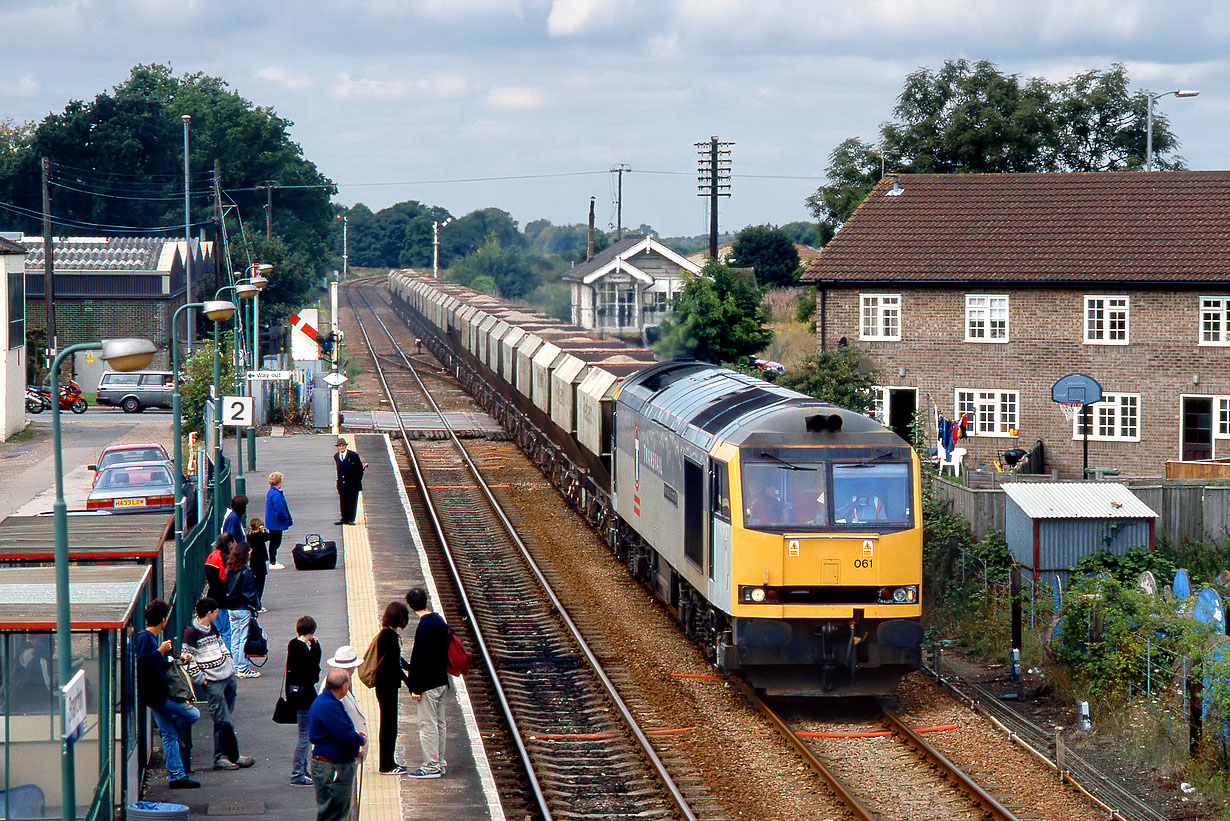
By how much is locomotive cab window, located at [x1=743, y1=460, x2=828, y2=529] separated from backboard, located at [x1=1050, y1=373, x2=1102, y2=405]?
1257 centimetres

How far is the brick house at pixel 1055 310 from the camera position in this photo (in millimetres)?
34188

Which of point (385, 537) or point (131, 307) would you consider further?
point (131, 307)

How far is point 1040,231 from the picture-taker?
36.9 meters

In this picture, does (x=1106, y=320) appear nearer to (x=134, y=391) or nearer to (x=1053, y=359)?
(x=1053, y=359)

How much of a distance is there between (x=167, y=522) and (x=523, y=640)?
18.0ft

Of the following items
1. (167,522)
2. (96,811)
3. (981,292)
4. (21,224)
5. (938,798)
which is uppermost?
(21,224)

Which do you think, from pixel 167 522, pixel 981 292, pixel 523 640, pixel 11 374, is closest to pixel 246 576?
pixel 167 522

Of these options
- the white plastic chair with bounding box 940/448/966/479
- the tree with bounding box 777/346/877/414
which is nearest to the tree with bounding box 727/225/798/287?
the white plastic chair with bounding box 940/448/966/479

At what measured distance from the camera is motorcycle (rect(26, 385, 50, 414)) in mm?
46875

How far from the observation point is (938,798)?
40.9 ft

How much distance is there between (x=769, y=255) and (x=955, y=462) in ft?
167

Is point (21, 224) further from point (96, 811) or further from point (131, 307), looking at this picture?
point (96, 811)

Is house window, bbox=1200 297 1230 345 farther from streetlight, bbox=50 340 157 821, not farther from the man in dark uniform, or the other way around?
streetlight, bbox=50 340 157 821

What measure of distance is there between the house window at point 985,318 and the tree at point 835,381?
19.4 feet
